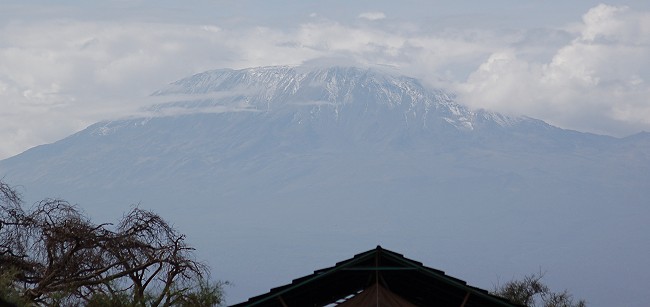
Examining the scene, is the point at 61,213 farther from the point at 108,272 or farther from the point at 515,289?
the point at 515,289

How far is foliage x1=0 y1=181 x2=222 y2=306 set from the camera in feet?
75.6

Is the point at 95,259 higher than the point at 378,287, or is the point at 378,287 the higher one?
the point at 95,259

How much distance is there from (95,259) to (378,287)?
5859 mm

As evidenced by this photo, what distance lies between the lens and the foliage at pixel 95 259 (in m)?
23.0

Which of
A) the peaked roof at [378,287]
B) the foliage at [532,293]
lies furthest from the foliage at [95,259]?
the foliage at [532,293]

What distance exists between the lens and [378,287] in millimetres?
20422

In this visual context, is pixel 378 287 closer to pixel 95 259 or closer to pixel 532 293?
pixel 95 259

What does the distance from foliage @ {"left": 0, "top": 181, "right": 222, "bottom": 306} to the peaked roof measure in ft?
11.0

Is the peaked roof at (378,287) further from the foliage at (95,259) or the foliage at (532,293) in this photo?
the foliage at (532,293)

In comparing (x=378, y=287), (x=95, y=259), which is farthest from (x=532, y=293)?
(x=378, y=287)

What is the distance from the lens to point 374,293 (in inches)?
805

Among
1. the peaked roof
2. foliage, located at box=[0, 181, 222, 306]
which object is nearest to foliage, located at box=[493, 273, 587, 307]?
foliage, located at box=[0, 181, 222, 306]

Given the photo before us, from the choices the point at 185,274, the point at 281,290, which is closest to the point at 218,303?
the point at 185,274

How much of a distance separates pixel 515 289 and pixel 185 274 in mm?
26350
